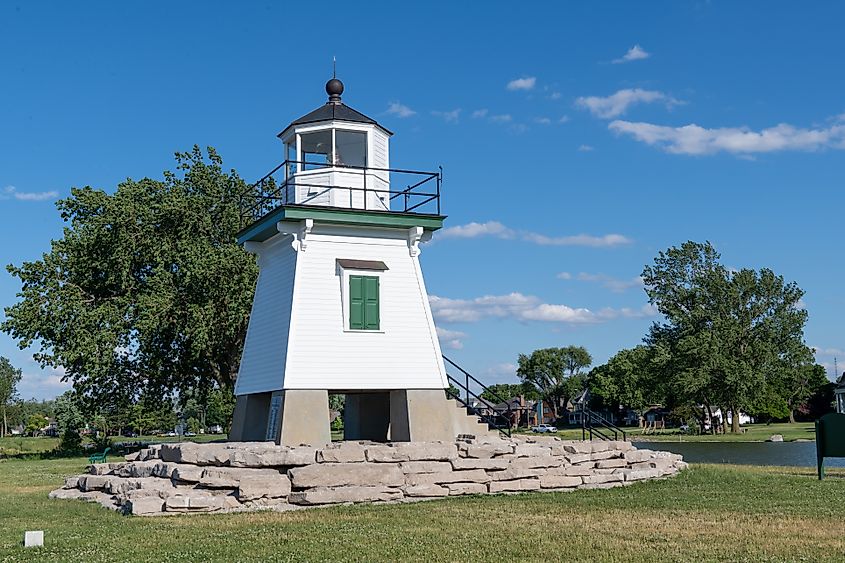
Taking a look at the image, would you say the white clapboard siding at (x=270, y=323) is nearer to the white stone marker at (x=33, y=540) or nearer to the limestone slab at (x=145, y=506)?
the limestone slab at (x=145, y=506)

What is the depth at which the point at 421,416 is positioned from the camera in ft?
72.2

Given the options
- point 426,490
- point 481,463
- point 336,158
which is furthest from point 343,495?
point 336,158

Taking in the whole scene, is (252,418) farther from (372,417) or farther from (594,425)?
(594,425)

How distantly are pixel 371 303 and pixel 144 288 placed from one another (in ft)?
59.3

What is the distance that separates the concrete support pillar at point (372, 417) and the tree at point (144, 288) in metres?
10.8

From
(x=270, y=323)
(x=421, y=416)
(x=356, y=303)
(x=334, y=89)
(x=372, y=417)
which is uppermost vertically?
(x=334, y=89)

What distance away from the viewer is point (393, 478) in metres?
17.0

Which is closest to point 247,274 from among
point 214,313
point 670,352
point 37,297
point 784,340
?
point 214,313

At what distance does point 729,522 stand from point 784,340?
54137 millimetres

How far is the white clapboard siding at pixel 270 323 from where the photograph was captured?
2170 centimetres

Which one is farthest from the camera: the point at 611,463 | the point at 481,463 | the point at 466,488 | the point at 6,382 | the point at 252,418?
the point at 6,382

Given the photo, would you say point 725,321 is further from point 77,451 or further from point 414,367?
point 414,367

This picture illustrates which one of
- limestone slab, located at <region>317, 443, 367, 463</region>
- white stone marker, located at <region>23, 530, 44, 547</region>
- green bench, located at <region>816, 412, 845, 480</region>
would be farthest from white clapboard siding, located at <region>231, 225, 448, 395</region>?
white stone marker, located at <region>23, 530, 44, 547</region>

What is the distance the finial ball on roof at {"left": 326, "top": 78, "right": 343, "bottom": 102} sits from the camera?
2302cm
